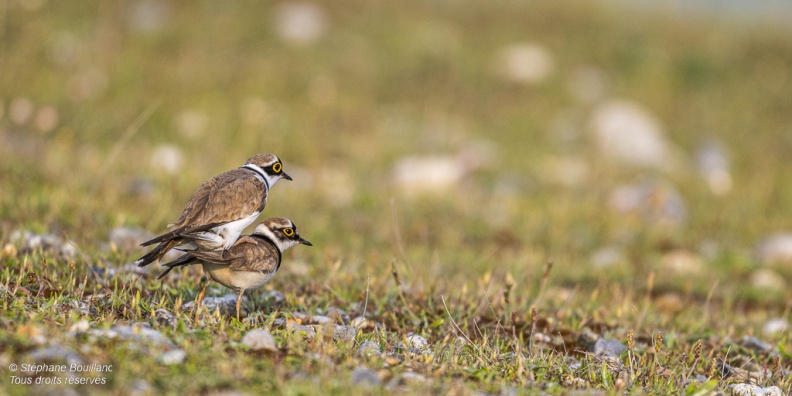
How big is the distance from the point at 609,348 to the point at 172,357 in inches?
132

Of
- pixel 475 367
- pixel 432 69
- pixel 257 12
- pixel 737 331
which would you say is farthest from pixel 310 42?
pixel 475 367

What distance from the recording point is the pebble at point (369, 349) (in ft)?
16.2

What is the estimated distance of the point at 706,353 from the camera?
6.52m

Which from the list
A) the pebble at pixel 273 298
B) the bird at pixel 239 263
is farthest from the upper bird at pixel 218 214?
the pebble at pixel 273 298

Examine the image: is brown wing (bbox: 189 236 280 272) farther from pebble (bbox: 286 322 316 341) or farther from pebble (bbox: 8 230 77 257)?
pebble (bbox: 8 230 77 257)

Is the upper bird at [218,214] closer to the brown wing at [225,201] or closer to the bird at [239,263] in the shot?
the brown wing at [225,201]

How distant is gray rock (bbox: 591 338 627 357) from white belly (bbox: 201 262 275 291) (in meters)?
2.53

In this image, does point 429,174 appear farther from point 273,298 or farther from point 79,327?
point 79,327

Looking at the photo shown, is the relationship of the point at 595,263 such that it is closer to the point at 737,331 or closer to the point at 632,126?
the point at 737,331

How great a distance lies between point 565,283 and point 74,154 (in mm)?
7334

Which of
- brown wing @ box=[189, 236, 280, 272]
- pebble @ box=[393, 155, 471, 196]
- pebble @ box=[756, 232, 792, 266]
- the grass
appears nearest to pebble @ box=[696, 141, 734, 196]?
the grass

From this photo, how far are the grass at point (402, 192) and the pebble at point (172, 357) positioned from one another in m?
0.05

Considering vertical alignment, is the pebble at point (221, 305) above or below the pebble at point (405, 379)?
above

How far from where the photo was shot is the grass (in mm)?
5047
